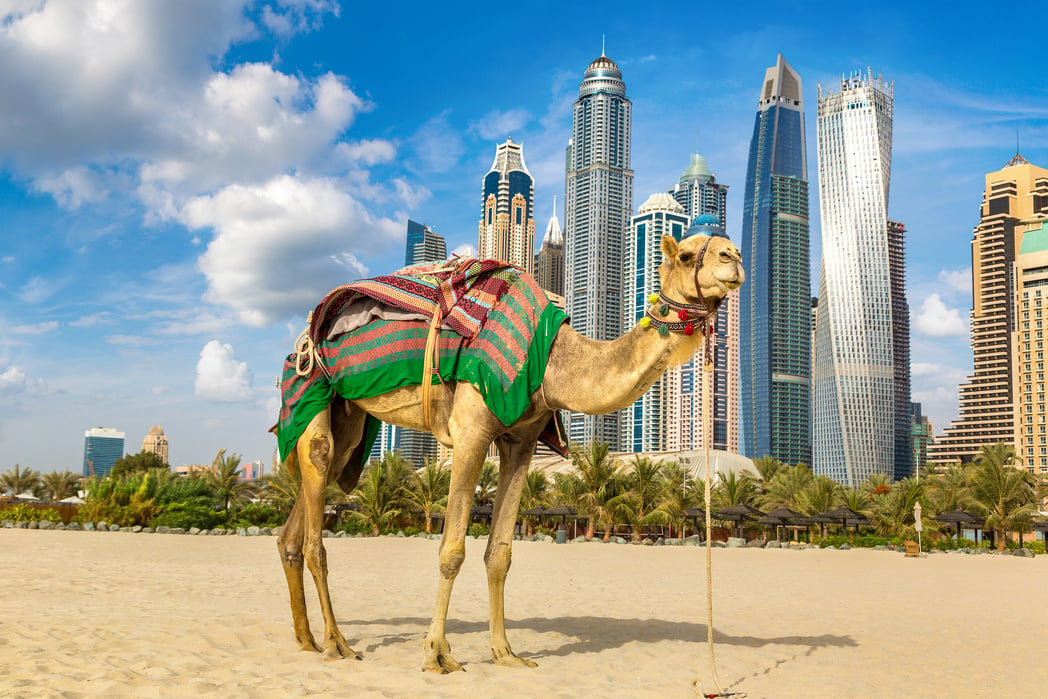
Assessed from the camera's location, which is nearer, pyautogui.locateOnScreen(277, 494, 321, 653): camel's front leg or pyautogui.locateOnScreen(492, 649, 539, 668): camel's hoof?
pyautogui.locateOnScreen(492, 649, 539, 668): camel's hoof

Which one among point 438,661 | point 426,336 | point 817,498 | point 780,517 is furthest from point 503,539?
point 817,498

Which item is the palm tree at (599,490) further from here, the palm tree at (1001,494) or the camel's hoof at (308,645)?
the camel's hoof at (308,645)

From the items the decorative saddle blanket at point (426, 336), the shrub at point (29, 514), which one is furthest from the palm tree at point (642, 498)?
the decorative saddle blanket at point (426, 336)

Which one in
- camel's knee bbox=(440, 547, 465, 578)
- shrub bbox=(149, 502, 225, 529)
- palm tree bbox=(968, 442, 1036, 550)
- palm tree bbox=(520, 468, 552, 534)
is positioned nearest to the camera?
camel's knee bbox=(440, 547, 465, 578)

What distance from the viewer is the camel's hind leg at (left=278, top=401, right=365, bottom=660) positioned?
718 cm

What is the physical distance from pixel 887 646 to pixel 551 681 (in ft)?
15.6

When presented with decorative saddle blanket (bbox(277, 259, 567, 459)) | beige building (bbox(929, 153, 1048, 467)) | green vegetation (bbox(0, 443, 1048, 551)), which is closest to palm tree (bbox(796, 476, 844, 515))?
green vegetation (bbox(0, 443, 1048, 551))

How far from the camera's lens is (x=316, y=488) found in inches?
296

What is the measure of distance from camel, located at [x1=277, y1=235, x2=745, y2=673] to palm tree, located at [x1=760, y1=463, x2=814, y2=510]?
1697 inches

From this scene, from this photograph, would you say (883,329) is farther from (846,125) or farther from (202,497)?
(202,497)

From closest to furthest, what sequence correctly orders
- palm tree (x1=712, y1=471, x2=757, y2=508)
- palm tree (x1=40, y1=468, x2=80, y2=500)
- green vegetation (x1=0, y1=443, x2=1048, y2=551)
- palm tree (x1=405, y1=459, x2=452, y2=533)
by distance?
green vegetation (x1=0, y1=443, x2=1048, y2=551) → palm tree (x1=405, y1=459, x2=452, y2=533) → palm tree (x1=712, y1=471, x2=757, y2=508) → palm tree (x1=40, y1=468, x2=80, y2=500)

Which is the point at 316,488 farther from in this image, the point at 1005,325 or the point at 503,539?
the point at 1005,325

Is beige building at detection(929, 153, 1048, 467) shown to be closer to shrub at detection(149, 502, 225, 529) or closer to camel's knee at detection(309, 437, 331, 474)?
shrub at detection(149, 502, 225, 529)

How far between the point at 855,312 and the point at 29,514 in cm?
16482
